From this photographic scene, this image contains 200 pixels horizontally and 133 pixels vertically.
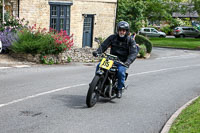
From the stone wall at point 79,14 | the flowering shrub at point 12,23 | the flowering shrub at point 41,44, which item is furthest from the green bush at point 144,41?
the flowering shrub at point 12,23

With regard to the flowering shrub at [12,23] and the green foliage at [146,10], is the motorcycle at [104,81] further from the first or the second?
the green foliage at [146,10]

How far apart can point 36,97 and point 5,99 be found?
30.5 inches

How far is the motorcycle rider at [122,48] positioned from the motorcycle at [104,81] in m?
0.15

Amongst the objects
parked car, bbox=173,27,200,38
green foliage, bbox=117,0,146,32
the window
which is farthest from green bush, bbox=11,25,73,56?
parked car, bbox=173,27,200,38

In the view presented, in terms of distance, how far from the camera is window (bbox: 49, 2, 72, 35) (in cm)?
2375

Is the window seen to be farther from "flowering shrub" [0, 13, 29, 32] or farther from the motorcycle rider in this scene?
the motorcycle rider

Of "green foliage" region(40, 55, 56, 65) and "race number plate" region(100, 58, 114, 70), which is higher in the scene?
"race number plate" region(100, 58, 114, 70)

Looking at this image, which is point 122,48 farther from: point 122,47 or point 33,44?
point 33,44

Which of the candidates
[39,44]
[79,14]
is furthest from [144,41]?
[39,44]

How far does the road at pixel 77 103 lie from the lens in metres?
7.25

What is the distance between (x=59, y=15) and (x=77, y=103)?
1582 centimetres

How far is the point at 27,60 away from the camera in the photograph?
17.0m

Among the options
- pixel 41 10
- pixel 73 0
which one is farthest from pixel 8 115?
pixel 73 0

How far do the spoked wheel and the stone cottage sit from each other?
13995mm
